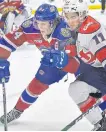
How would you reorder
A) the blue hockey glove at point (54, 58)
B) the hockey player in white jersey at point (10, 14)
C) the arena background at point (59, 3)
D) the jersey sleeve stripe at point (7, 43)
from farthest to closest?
1. the arena background at point (59, 3)
2. the hockey player in white jersey at point (10, 14)
3. the jersey sleeve stripe at point (7, 43)
4. the blue hockey glove at point (54, 58)

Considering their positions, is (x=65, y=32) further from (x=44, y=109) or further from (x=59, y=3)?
(x=59, y=3)

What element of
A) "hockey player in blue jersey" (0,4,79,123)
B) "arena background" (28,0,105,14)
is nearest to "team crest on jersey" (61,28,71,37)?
"hockey player in blue jersey" (0,4,79,123)

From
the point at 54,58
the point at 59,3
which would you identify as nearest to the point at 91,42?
the point at 54,58

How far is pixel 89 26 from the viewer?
7.99ft

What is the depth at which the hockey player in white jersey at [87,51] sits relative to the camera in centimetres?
240

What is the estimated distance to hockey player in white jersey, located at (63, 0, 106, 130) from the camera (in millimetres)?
2398

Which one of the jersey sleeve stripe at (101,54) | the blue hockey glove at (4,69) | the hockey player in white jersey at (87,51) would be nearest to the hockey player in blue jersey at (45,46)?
the blue hockey glove at (4,69)

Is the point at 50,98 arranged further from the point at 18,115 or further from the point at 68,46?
the point at 68,46

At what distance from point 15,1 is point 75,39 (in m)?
2.69

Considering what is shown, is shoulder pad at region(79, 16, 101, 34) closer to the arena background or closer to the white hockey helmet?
the white hockey helmet

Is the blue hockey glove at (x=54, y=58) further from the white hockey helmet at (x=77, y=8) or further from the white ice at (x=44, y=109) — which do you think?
the white ice at (x=44, y=109)

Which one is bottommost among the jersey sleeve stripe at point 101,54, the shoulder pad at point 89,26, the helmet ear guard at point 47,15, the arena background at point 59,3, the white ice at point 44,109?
the arena background at point 59,3

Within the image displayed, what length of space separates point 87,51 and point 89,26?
0.45 feet

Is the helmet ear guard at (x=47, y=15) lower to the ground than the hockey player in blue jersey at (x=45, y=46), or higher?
higher
